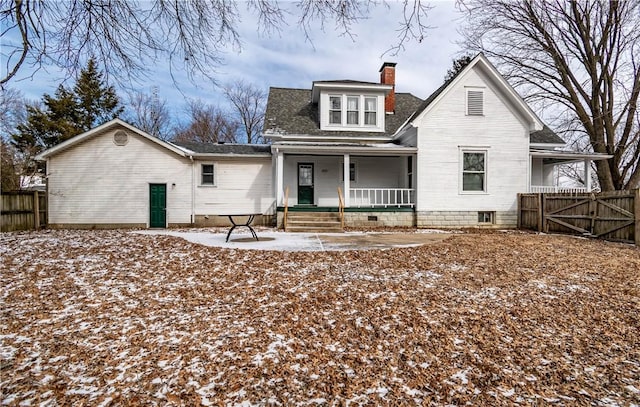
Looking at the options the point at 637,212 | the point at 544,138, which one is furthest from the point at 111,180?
the point at 544,138

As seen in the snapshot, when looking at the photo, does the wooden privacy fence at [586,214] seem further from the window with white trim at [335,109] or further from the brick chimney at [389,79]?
the window with white trim at [335,109]

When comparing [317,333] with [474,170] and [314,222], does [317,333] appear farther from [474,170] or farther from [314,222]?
[474,170]

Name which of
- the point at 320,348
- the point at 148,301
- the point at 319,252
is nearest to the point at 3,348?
the point at 148,301

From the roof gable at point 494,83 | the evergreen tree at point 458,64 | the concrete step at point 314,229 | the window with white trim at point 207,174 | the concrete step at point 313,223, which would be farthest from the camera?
the evergreen tree at point 458,64

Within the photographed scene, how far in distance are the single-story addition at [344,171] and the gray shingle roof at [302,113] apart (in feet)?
1.03

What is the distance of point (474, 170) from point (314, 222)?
7.61m

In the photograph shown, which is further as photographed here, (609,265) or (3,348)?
(609,265)

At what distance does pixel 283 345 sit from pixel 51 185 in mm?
15553

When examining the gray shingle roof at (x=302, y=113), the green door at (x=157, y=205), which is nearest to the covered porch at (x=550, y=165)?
the gray shingle roof at (x=302, y=113)

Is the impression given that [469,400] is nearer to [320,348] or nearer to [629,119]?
[320,348]

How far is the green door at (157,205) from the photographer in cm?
1439

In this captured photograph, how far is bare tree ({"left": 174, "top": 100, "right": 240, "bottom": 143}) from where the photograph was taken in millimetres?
34219

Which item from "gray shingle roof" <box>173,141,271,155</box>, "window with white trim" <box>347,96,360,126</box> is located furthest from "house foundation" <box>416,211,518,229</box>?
"gray shingle roof" <box>173,141,271,155</box>

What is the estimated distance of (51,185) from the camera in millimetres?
13719
